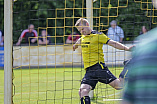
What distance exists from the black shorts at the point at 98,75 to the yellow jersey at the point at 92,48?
0.11 meters

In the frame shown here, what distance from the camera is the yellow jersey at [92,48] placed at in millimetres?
6363

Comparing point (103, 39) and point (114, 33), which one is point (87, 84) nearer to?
point (103, 39)

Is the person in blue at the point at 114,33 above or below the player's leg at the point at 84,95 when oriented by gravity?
above

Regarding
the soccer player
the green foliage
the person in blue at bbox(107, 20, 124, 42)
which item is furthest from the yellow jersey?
the person in blue at bbox(107, 20, 124, 42)

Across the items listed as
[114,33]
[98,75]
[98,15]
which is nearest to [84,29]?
[98,75]

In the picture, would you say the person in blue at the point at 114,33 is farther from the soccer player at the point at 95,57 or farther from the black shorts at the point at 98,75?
the black shorts at the point at 98,75

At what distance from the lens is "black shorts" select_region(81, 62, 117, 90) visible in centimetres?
613

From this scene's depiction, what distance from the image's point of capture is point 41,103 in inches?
296

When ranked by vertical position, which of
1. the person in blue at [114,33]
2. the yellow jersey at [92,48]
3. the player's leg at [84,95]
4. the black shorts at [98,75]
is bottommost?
the player's leg at [84,95]

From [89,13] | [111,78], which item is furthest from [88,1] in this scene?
[111,78]

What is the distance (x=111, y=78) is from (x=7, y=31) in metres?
2.13

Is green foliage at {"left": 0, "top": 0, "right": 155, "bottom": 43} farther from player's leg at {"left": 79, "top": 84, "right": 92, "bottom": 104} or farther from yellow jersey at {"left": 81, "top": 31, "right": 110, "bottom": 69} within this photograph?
player's leg at {"left": 79, "top": 84, "right": 92, "bottom": 104}

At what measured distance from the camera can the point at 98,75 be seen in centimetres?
622

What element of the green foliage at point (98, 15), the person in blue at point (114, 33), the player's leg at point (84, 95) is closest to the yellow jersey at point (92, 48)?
the player's leg at point (84, 95)
